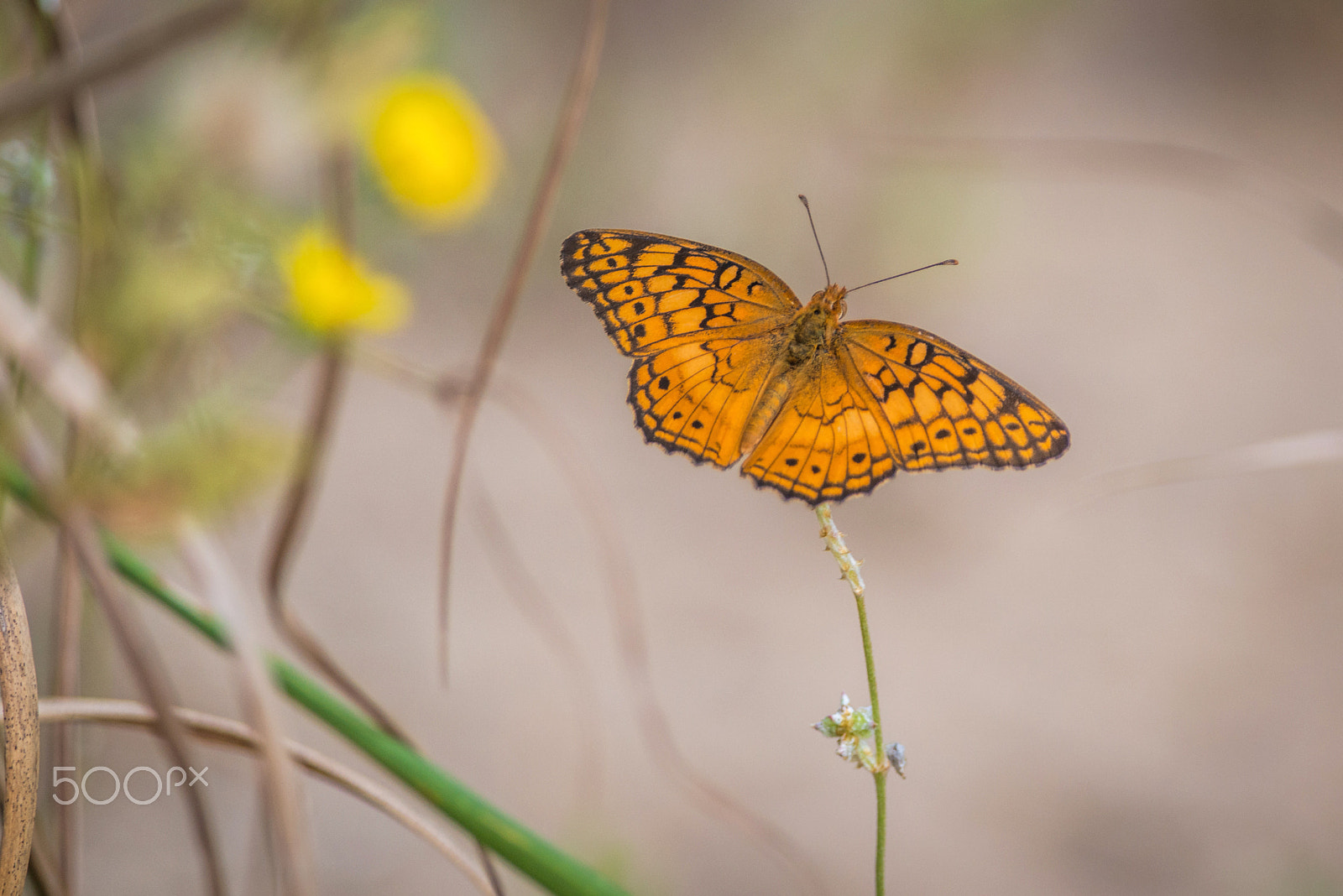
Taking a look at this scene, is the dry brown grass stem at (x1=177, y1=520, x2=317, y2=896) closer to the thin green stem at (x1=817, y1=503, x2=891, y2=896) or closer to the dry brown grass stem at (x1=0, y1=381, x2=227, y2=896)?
the dry brown grass stem at (x1=0, y1=381, x2=227, y2=896)

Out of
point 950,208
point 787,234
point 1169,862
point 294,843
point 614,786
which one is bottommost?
point 294,843

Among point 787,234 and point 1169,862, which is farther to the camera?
point 787,234

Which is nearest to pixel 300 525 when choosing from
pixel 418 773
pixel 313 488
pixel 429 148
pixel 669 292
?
pixel 313 488

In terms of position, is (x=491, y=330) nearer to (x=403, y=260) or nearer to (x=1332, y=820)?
(x=403, y=260)

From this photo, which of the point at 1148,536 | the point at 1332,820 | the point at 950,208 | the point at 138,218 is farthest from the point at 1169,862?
the point at 138,218

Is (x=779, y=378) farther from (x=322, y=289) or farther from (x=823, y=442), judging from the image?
(x=322, y=289)

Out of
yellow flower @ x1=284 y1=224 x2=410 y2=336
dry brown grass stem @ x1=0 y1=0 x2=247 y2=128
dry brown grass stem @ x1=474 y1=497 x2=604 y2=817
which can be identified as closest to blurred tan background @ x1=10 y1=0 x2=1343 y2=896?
dry brown grass stem @ x1=474 y1=497 x2=604 y2=817
